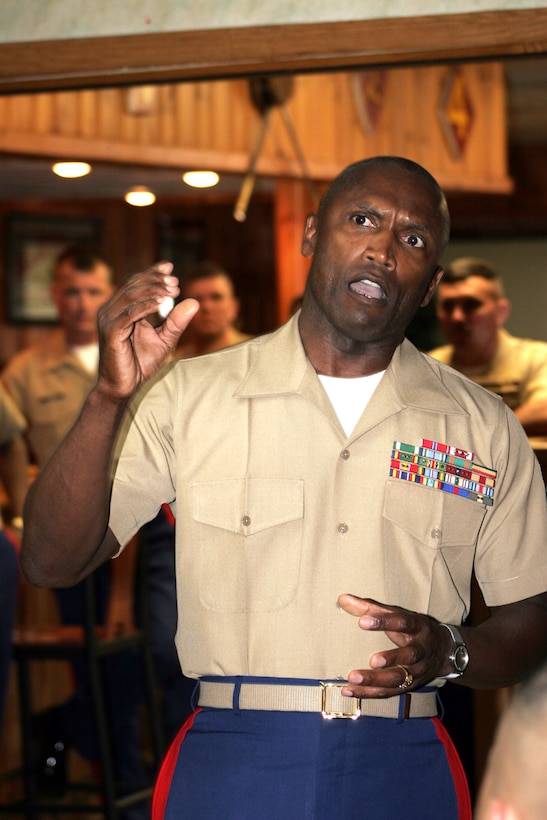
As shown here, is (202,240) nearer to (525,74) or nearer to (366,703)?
(525,74)

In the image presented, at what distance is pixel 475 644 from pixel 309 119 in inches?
169

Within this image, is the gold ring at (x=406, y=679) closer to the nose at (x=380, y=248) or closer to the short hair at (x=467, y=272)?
the nose at (x=380, y=248)

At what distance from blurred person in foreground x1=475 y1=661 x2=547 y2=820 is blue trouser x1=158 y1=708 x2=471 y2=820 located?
2.61ft

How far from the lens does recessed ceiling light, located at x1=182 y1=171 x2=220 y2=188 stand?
5.22m

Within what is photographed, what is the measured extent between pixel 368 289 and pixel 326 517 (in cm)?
35

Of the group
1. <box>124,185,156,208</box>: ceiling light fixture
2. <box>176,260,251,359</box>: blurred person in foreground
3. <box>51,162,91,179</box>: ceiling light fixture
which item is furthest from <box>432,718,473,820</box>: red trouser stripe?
<box>124,185,156,208</box>: ceiling light fixture

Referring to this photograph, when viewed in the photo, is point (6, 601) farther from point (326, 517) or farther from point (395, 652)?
point (395, 652)

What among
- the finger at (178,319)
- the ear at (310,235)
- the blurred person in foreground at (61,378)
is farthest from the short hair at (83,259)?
the finger at (178,319)

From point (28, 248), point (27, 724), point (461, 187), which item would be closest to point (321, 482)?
point (27, 724)

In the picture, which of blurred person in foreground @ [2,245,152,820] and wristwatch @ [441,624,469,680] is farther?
blurred person in foreground @ [2,245,152,820]

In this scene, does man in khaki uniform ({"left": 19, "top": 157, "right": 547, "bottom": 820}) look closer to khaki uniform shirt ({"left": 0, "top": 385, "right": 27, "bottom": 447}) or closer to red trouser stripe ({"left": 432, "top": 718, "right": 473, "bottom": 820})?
red trouser stripe ({"left": 432, "top": 718, "right": 473, "bottom": 820})

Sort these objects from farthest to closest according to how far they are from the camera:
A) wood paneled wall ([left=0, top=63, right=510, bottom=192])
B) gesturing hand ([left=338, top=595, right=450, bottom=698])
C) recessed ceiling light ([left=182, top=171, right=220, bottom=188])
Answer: recessed ceiling light ([left=182, top=171, right=220, bottom=188])
wood paneled wall ([left=0, top=63, right=510, bottom=192])
gesturing hand ([left=338, top=595, right=450, bottom=698])

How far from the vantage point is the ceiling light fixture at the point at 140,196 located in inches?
247

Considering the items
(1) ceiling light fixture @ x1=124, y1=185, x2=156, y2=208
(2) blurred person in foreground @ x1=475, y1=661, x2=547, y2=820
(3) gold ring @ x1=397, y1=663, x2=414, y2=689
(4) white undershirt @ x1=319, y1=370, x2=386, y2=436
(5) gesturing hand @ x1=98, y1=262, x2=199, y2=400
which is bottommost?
(3) gold ring @ x1=397, y1=663, x2=414, y2=689
